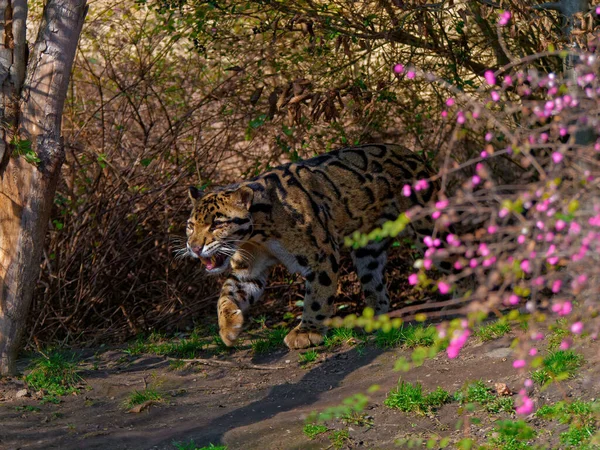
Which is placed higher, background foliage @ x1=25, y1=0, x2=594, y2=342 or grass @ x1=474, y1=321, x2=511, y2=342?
background foliage @ x1=25, y1=0, x2=594, y2=342

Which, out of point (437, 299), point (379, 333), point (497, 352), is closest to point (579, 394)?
point (497, 352)

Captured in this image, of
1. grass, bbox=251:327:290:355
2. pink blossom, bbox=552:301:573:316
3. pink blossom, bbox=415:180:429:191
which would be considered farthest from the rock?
pink blossom, bbox=552:301:573:316

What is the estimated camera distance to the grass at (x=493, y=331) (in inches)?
295

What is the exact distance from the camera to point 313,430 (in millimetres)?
6254

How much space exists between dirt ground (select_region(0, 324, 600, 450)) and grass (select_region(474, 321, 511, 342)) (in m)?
0.06

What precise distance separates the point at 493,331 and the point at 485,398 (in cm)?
130

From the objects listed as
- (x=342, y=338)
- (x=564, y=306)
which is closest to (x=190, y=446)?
(x=342, y=338)

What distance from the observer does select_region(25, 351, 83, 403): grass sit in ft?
24.6

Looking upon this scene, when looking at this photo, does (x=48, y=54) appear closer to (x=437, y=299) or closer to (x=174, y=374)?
(x=174, y=374)

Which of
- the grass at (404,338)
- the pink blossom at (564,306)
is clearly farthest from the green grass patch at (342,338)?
the pink blossom at (564,306)

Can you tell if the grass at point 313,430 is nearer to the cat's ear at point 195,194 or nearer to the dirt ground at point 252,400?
the dirt ground at point 252,400

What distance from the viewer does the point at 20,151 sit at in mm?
6723

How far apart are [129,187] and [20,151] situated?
232 cm

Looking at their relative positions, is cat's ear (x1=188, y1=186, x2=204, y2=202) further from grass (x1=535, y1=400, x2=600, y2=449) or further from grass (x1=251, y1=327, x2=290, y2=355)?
grass (x1=535, y1=400, x2=600, y2=449)
